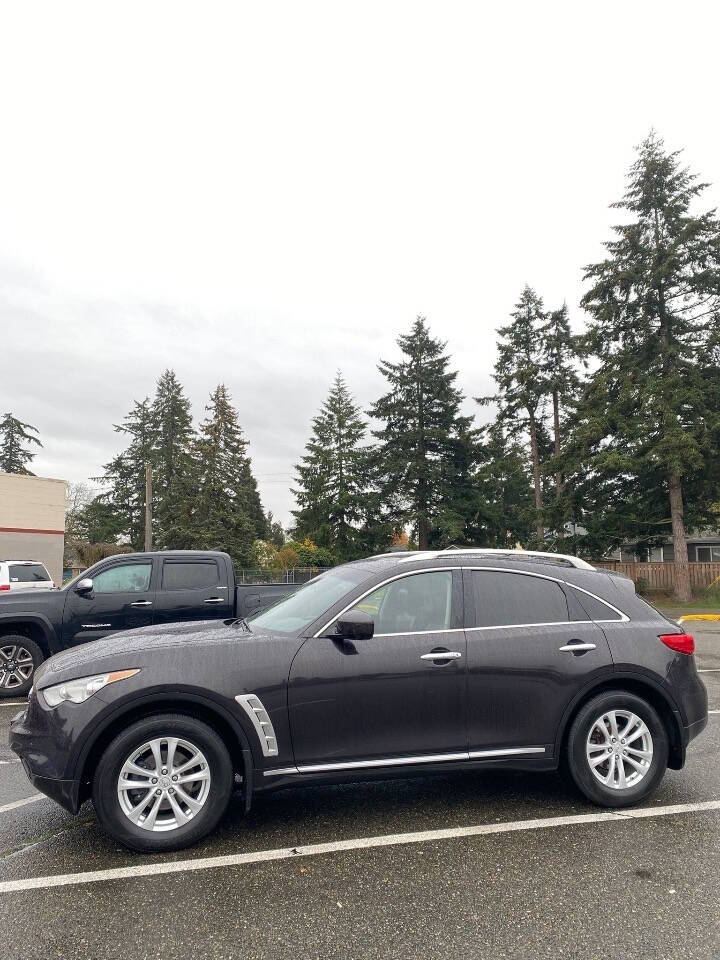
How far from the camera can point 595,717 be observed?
450 cm

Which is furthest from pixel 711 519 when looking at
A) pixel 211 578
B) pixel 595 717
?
pixel 595 717

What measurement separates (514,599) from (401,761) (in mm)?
1263

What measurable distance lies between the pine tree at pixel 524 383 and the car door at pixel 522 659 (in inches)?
1602

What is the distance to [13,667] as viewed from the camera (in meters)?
8.62

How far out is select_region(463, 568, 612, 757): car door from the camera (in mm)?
4332

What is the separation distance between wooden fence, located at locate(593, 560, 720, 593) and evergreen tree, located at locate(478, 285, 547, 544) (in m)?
12.7

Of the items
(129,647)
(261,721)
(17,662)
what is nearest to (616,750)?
(261,721)

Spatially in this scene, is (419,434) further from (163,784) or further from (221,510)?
(163,784)

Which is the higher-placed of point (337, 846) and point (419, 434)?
point (419, 434)

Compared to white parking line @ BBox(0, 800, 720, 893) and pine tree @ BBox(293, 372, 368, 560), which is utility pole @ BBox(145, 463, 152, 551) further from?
white parking line @ BBox(0, 800, 720, 893)

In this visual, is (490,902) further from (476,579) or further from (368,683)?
(476,579)

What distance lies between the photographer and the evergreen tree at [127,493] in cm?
6378

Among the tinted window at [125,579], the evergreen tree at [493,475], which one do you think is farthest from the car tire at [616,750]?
the evergreen tree at [493,475]

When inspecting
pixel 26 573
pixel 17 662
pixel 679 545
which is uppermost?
pixel 679 545
